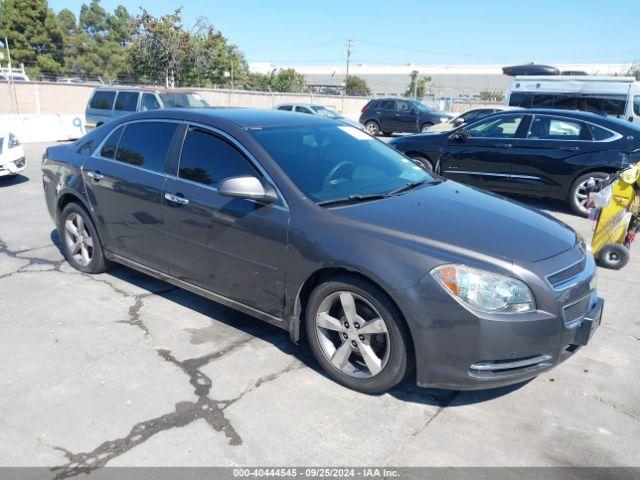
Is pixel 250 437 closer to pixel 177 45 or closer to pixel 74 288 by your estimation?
pixel 74 288

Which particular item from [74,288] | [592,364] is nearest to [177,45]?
[74,288]

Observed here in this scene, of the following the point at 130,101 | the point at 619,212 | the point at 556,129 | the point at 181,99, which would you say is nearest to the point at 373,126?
the point at 181,99

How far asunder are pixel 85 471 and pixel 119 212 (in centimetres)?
251

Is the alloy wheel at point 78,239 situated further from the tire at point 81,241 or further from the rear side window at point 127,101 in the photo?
the rear side window at point 127,101

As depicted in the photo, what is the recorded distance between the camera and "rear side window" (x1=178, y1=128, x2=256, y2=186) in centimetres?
383

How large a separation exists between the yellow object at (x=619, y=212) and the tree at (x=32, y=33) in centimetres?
5470

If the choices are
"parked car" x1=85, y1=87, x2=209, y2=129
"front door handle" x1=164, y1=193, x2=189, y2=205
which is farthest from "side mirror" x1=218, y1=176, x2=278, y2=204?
"parked car" x1=85, y1=87, x2=209, y2=129

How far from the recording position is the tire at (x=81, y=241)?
5078 mm

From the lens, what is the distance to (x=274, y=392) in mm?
3328

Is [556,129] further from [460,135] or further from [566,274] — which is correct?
[566,274]

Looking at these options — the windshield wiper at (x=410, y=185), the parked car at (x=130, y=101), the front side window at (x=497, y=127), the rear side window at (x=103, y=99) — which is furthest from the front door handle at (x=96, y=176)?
the rear side window at (x=103, y=99)

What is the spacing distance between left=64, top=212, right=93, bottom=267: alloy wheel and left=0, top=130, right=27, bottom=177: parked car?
5.26m

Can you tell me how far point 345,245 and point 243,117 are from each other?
5.35ft

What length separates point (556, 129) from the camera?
8367 millimetres
